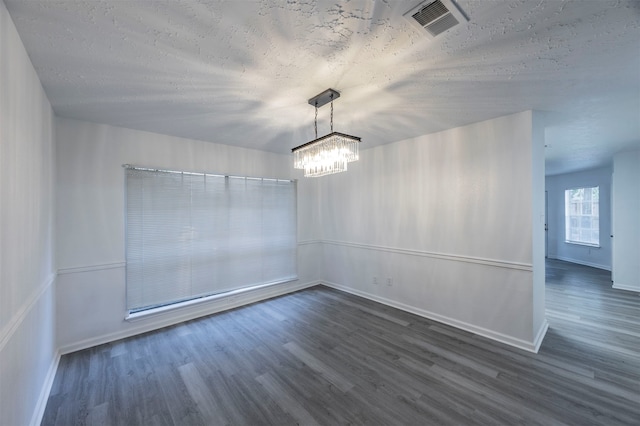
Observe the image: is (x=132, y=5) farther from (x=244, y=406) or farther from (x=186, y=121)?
(x=244, y=406)

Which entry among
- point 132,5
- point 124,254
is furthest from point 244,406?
point 132,5

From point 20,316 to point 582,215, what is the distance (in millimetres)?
10204

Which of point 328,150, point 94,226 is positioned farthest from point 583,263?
point 94,226

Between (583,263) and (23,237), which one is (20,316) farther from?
(583,263)

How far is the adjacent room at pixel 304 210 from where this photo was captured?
150cm

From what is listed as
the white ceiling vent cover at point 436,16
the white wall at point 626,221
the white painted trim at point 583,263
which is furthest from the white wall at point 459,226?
the white painted trim at point 583,263

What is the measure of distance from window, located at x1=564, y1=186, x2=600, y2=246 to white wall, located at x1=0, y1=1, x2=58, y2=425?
9.82 metres

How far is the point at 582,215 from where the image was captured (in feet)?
22.3

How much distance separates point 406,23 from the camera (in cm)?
144

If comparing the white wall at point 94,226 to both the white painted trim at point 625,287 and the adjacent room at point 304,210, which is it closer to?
the adjacent room at point 304,210

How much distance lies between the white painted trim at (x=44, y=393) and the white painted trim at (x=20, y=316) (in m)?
0.76

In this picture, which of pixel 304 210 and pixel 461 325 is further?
pixel 304 210

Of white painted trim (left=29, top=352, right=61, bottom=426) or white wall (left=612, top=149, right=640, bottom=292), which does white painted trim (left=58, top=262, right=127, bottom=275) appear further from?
white wall (left=612, top=149, right=640, bottom=292)

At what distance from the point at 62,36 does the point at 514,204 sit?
3.99 metres
